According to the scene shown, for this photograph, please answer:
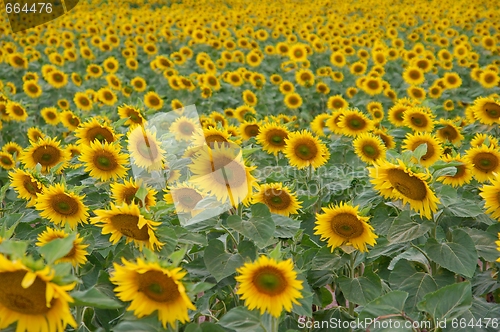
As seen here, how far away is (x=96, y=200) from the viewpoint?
2.86 metres

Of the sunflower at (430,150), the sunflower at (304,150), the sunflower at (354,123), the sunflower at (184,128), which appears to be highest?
the sunflower at (184,128)

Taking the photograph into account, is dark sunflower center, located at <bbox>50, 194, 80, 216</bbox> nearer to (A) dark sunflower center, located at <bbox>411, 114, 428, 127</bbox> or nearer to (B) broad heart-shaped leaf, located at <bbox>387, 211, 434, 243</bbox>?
(B) broad heart-shaped leaf, located at <bbox>387, 211, 434, 243</bbox>

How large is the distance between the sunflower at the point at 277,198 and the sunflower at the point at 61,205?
0.85 m

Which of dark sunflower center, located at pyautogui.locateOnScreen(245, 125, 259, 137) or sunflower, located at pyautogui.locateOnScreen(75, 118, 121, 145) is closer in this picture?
sunflower, located at pyautogui.locateOnScreen(75, 118, 121, 145)

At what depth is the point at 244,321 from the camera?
1.83m

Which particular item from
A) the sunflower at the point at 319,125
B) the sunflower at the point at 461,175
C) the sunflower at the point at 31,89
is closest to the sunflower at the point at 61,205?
the sunflower at the point at 461,175

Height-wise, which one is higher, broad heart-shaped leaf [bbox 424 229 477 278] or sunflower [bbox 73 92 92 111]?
broad heart-shaped leaf [bbox 424 229 477 278]

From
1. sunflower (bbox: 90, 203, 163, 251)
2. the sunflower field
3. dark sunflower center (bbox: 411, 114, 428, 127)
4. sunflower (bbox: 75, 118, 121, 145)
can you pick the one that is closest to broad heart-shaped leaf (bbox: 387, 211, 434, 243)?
the sunflower field

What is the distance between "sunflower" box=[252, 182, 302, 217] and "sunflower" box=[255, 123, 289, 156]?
0.97 metres

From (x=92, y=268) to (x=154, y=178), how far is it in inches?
31.0

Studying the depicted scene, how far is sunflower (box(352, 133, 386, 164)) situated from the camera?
12.1 feet

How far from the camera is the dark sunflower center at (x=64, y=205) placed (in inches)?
93.2

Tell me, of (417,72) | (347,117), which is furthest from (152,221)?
(417,72)

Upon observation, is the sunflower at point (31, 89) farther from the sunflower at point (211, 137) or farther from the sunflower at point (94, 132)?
the sunflower at point (211, 137)
